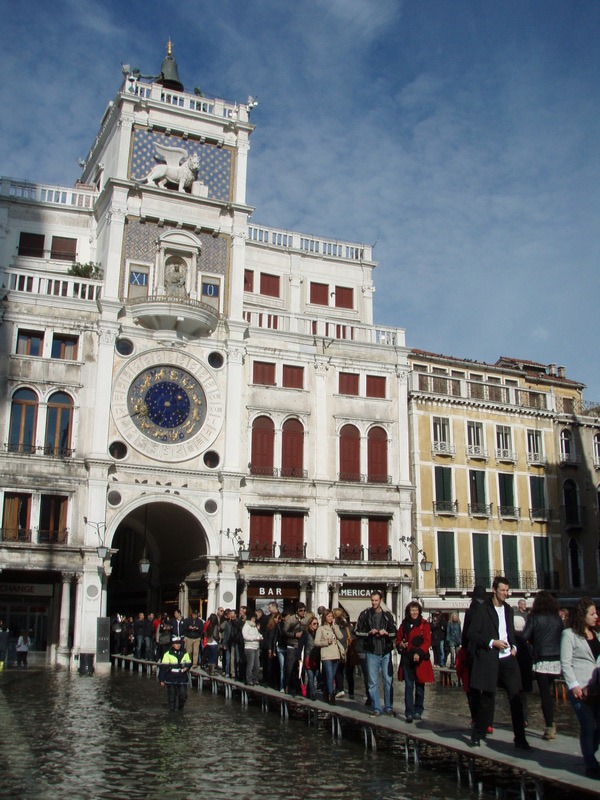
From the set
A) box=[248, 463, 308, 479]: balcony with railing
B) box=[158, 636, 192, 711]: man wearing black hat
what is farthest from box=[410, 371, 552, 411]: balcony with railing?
box=[158, 636, 192, 711]: man wearing black hat

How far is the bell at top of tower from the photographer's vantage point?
143ft

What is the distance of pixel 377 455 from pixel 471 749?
29.4 meters

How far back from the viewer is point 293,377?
131ft

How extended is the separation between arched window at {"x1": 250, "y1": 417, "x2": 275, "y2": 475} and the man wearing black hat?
20.3 m

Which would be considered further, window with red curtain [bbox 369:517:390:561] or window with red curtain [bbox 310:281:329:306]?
window with red curtain [bbox 310:281:329:306]

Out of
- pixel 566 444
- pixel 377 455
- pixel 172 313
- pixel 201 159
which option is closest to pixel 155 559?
pixel 377 455

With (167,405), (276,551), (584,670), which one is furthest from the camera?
(276,551)

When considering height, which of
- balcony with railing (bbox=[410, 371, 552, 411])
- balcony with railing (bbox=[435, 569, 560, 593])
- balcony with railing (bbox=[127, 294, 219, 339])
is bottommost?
balcony with railing (bbox=[435, 569, 560, 593])

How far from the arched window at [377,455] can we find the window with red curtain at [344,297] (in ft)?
25.2

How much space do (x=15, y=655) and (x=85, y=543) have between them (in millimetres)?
5361

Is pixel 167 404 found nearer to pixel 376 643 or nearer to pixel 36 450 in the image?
pixel 36 450

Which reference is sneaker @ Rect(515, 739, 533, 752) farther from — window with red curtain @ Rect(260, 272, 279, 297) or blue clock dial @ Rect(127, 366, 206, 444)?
window with red curtain @ Rect(260, 272, 279, 297)

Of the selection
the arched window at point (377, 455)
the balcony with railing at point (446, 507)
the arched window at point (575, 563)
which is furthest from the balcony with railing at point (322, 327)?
the arched window at point (575, 563)

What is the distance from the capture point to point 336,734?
49.0 ft
